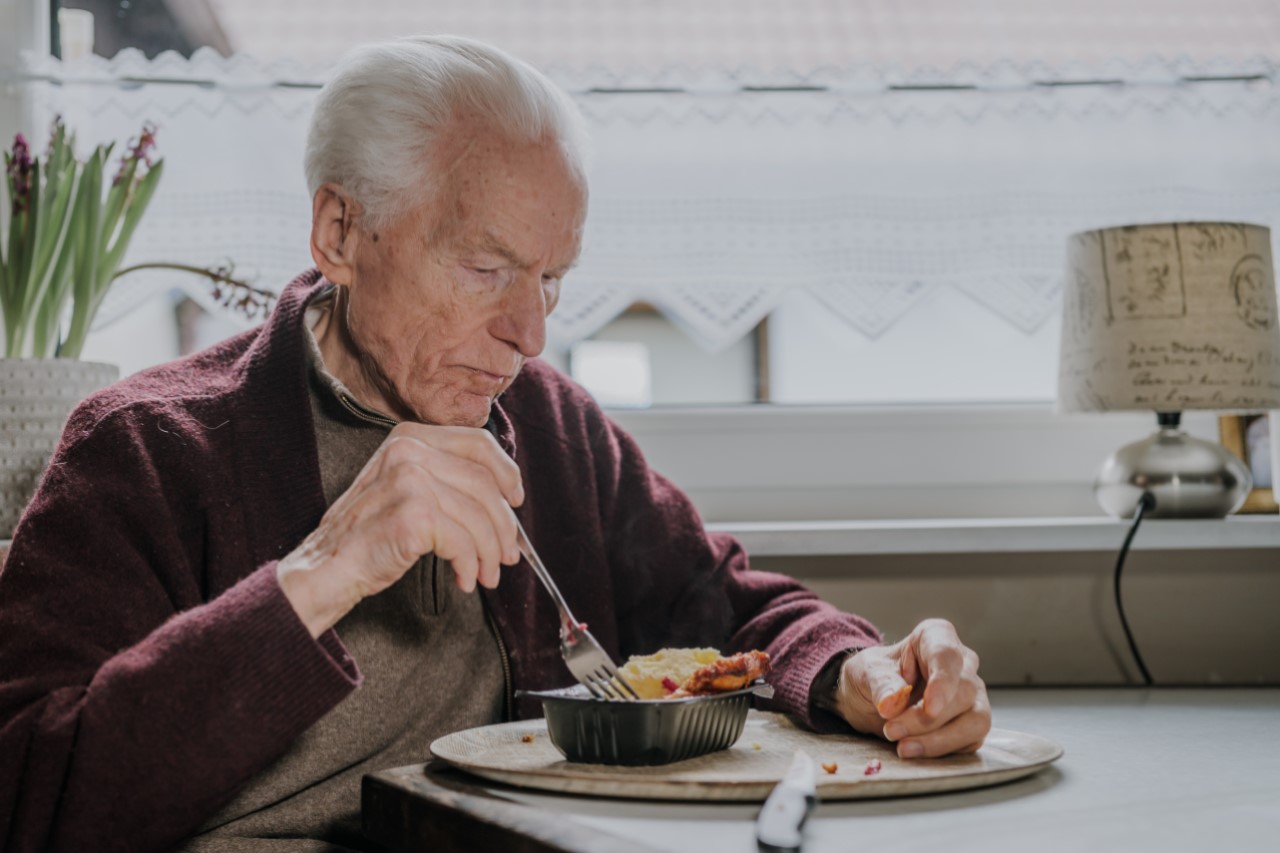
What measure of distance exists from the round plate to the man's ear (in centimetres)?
55

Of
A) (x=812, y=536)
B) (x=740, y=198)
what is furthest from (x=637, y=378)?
(x=812, y=536)

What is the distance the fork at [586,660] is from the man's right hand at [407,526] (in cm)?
5

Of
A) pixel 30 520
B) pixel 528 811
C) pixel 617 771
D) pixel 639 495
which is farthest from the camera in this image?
pixel 639 495

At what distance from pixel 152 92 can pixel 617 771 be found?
149 centimetres

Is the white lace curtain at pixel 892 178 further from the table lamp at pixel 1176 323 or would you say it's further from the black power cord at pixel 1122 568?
the black power cord at pixel 1122 568

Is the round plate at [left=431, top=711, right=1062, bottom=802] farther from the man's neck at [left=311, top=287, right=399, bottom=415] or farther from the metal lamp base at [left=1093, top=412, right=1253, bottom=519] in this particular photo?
the metal lamp base at [left=1093, top=412, right=1253, bottom=519]

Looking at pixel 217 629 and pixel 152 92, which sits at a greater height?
pixel 152 92

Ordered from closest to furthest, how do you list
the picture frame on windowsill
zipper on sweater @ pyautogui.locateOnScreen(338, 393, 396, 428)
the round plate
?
1. the round plate
2. zipper on sweater @ pyautogui.locateOnScreen(338, 393, 396, 428)
3. the picture frame on windowsill

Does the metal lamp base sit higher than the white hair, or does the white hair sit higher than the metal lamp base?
the white hair

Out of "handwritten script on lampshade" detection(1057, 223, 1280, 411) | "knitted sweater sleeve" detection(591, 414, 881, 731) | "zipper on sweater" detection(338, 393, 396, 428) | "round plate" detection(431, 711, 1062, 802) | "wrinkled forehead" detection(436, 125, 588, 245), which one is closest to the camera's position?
"round plate" detection(431, 711, 1062, 802)

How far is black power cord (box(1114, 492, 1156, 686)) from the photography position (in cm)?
184

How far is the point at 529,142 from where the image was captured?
1.37m

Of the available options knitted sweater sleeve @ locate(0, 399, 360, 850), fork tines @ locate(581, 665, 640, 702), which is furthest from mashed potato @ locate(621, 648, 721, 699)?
knitted sweater sleeve @ locate(0, 399, 360, 850)

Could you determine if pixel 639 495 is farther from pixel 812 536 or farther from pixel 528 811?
pixel 528 811
